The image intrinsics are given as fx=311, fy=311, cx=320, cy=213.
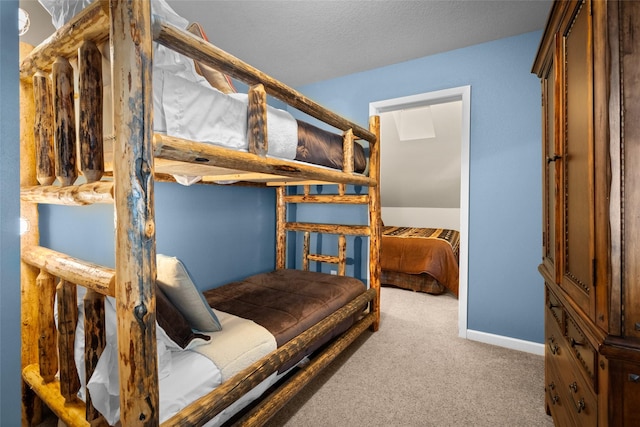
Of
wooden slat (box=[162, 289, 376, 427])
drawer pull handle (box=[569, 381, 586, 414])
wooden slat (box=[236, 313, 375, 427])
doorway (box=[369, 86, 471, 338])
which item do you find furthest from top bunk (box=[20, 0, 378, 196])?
doorway (box=[369, 86, 471, 338])

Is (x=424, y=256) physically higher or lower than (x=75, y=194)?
lower

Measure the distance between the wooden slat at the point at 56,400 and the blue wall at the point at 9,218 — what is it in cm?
19

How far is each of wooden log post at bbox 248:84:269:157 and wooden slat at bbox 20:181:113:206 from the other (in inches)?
25.4

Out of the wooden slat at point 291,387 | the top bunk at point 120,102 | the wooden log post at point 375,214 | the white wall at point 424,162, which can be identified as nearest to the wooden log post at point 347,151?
the wooden log post at point 375,214

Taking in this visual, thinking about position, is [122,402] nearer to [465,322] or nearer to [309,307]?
[309,307]

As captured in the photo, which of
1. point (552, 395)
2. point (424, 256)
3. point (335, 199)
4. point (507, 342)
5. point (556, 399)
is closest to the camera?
point (556, 399)

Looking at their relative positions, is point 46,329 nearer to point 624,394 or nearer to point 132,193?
point 132,193

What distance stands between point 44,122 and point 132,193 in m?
0.79

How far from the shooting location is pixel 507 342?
2.55m

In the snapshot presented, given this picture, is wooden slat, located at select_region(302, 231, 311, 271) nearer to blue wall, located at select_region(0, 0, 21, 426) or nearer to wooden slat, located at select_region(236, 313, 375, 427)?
wooden slat, located at select_region(236, 313, 375, 427)

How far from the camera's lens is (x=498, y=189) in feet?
8.47

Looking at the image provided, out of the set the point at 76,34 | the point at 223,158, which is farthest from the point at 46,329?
the point at 76,34

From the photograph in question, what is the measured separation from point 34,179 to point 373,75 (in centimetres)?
278

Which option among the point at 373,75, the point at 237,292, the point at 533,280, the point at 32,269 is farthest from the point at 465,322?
the point at 32,269
